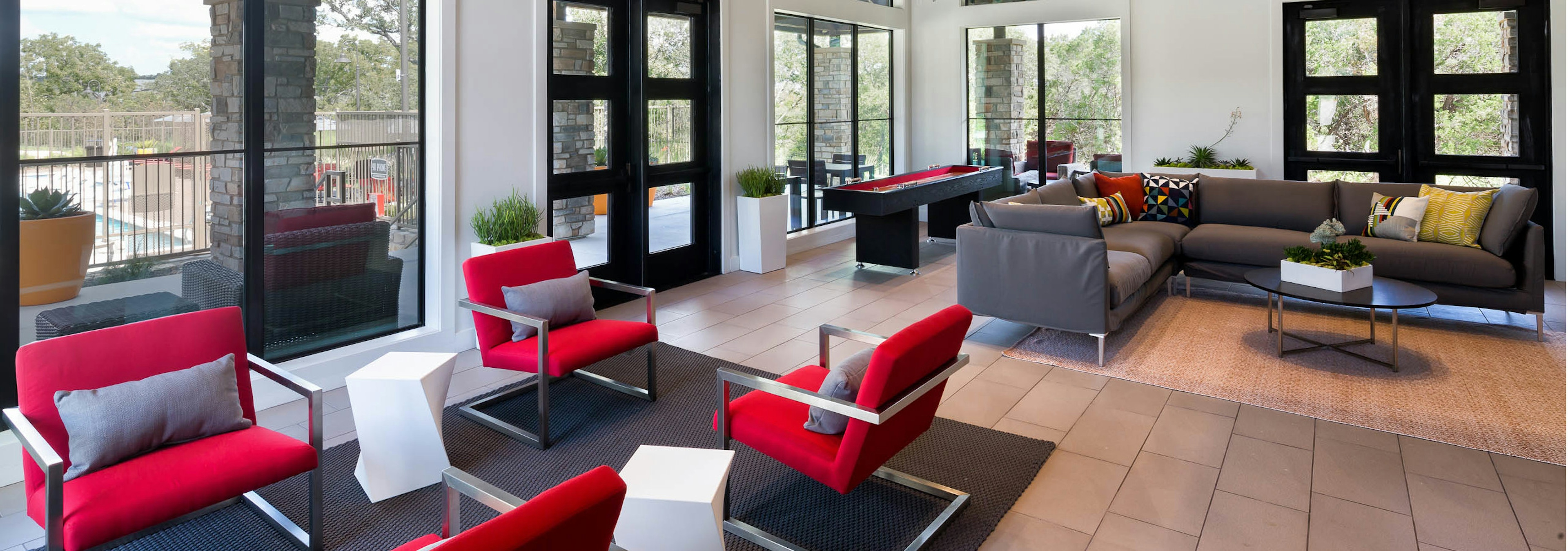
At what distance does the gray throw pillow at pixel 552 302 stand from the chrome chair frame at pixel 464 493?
1.66 metres

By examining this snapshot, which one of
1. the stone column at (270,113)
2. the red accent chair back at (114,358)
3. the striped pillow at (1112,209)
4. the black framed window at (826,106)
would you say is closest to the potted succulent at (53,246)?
the stone column at (270,113)

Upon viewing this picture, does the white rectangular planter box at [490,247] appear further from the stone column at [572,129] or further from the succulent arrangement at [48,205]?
the succulent arrangement at [48,205]

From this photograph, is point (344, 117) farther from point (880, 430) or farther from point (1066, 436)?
point (1066, 436)

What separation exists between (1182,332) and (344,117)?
4.93 metres

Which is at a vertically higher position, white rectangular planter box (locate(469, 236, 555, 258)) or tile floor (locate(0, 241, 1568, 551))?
white rectangular planter box (locate(469, 236, 555, 258))

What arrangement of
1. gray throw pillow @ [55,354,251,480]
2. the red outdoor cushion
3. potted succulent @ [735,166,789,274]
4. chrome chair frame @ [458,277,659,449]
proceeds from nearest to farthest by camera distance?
1. gray throw pillow @ [55,354,251,480]
2. chrome chair frame @ [458,277,659,449]
3. the red outdoor cushion
4. potted succulent @ [735,166,789,274]

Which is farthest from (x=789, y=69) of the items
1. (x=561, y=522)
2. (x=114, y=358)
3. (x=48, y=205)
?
(x=561, y=522)

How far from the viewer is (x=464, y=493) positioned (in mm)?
2297

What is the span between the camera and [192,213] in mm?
4020

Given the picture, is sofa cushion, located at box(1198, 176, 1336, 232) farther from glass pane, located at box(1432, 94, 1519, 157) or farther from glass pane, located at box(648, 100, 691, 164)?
glass pane, located at box(648, 100, 691, 164)

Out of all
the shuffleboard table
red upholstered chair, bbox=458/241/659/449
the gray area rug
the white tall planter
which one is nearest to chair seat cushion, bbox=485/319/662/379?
red upholstered chair, bbox=458/241/659/449

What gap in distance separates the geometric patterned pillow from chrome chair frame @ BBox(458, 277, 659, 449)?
4458 millimetres

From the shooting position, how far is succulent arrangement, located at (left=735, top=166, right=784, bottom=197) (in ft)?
24.5


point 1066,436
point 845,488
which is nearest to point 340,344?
point 845,488
